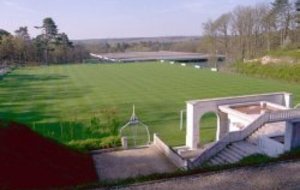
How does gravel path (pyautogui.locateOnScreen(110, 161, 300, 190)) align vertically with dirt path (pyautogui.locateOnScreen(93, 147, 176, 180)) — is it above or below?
above

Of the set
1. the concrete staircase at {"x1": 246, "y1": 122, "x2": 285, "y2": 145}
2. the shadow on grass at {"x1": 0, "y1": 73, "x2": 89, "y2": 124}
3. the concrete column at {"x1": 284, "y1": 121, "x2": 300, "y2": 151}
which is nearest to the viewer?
the concrete column at {"x1": 284, "y1": 121, "x2": 300, "y2": 151}

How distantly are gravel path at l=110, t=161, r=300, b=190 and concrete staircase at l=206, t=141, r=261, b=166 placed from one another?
410cm

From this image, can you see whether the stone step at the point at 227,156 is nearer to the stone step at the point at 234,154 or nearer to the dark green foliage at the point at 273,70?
the stone step at the point at 234,154

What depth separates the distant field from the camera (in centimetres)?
2392

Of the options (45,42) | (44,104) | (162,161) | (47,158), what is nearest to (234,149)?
(162,161)

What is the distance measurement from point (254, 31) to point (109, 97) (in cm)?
4503

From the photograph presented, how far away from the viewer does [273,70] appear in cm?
5400

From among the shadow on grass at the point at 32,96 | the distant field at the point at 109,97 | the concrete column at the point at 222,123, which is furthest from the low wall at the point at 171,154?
the shadow on grass at the point at 32,96

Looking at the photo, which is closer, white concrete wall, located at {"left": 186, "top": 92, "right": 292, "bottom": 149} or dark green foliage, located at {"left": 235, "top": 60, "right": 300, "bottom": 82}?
white concrete wall, located at {"left": 186, "top": 92, "right": 292, "bottom": 149}

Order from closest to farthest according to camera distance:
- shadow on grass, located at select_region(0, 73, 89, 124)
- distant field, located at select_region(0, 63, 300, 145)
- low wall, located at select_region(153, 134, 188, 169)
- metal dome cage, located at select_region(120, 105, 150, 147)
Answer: low wall, located at select_region(153, 134, 188, 169) → metal dome cage, located at select_region(120, 105, 150, 147) → distant field, located at select_region(0, 63, 300, 145) → shadow on grass, located at select_region(0, 73, 89, 124)

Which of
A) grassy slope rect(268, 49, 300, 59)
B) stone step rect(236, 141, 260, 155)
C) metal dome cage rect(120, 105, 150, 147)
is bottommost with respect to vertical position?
metal dome cage rect(120, 105, 150, 147)

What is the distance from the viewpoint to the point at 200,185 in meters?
9.51

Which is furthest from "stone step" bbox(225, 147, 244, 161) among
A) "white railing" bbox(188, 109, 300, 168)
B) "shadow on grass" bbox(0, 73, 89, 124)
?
"shadow on grass" bbox(0, 73, 89, 124)

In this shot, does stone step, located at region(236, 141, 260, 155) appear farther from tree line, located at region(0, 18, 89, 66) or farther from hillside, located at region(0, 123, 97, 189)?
tree line, located at region(0, 18, 89, 66)
